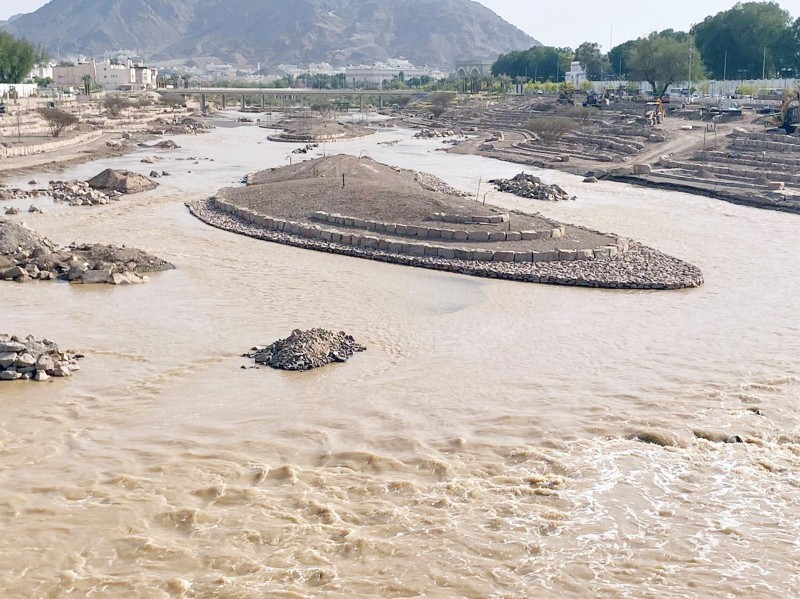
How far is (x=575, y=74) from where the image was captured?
109562 millimetres

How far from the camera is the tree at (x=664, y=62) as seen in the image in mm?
72062

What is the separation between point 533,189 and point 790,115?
20047mm

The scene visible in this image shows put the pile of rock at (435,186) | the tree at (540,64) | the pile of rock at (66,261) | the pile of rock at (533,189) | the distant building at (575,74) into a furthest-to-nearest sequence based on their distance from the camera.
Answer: the tree at (540,64) → the distant building at (575,74) → the pile of rock at (533,189) → the pile of rock at (435,186) → the pile of rock at (66,261)

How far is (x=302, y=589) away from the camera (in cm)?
775

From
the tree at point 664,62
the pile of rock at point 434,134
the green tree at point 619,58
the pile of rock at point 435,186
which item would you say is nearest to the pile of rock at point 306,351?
the pile of rock at point 435,186

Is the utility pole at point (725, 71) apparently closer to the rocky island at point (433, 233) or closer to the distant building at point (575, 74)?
the distant building at point (575, 74)

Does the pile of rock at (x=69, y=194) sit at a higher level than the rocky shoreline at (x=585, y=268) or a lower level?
higher

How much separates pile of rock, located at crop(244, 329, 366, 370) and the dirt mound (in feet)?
66.4

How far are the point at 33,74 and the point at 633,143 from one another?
3551 inches

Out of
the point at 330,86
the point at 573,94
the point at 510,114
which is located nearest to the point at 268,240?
the point at 510,114

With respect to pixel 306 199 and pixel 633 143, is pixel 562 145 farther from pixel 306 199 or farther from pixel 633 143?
pixel 306 199

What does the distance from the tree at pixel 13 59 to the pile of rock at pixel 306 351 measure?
242 ft

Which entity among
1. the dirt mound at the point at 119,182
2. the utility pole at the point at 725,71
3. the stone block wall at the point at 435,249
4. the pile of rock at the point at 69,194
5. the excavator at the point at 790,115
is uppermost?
the utility pole at the point at 725,71

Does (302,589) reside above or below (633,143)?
below
